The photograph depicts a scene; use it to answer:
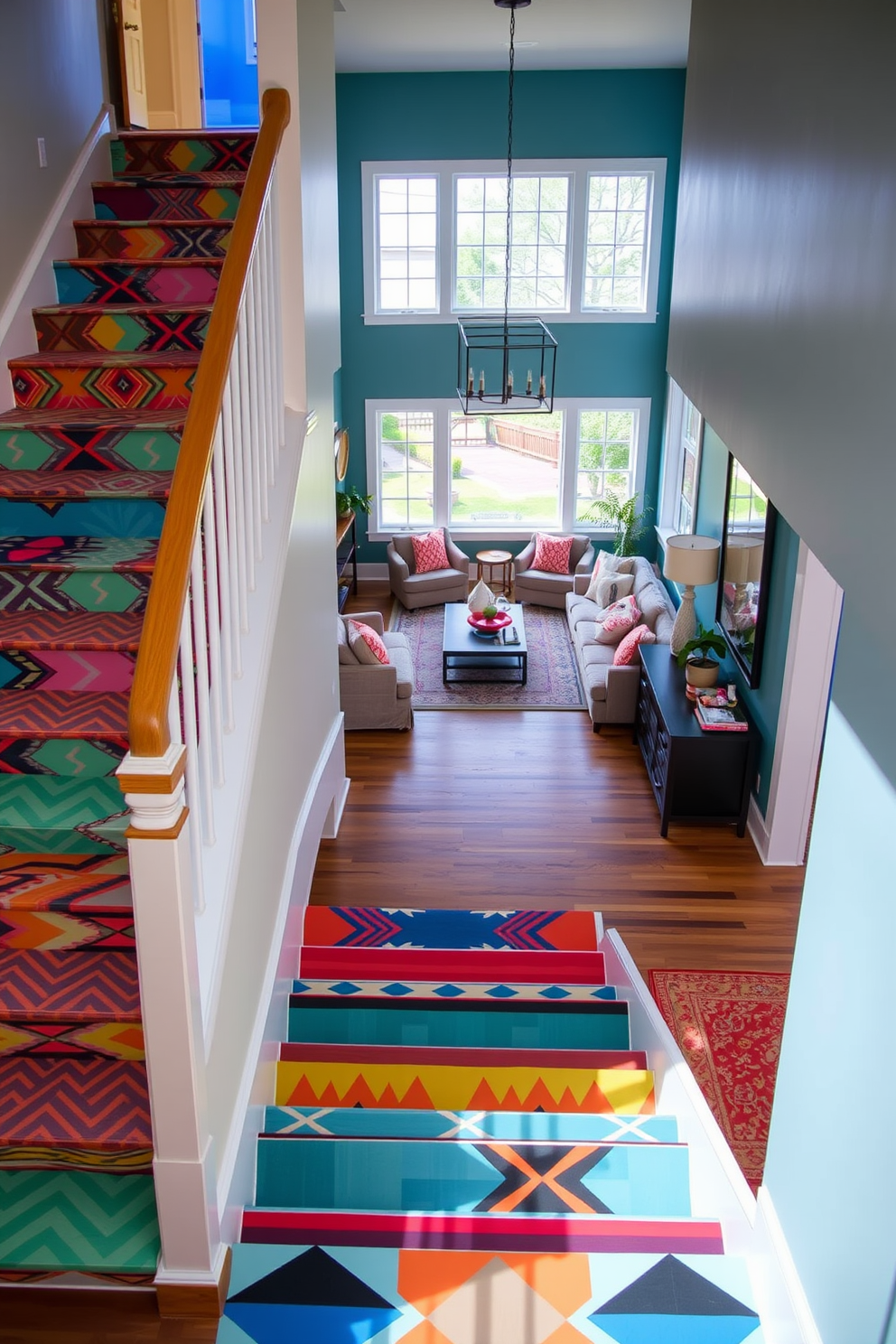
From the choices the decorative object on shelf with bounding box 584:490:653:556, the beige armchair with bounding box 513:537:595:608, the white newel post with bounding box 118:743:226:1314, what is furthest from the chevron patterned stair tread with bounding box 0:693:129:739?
the decorative object on shelf with bounding box 584:490:653:556

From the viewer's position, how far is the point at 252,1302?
113 inches

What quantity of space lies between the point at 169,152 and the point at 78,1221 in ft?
14.8

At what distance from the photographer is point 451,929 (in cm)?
507

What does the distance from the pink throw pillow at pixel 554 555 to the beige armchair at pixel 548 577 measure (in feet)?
0.15

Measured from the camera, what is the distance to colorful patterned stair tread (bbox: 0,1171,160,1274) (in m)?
2.79

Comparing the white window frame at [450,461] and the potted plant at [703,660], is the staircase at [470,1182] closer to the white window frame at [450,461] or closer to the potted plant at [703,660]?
the potted plant at [703,660]

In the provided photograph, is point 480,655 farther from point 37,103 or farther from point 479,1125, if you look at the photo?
point 479,1125

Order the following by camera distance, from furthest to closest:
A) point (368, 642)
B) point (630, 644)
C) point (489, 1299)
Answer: point (630, 644), point (368, 642), point (489, 1299)

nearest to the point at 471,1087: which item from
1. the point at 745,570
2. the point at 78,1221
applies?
the point at 78,1221

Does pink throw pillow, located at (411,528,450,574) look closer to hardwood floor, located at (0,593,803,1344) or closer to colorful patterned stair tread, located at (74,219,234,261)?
hardwood floor, located at (0,593,803,1344)

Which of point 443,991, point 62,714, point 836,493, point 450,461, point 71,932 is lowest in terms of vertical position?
point 443,991

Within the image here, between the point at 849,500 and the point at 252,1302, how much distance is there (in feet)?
7.85

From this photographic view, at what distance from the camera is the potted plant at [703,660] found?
7.11 metres

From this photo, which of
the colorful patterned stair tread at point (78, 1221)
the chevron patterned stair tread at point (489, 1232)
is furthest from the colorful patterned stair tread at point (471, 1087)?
the colorful patterned stair tread at point (78, 1221)
